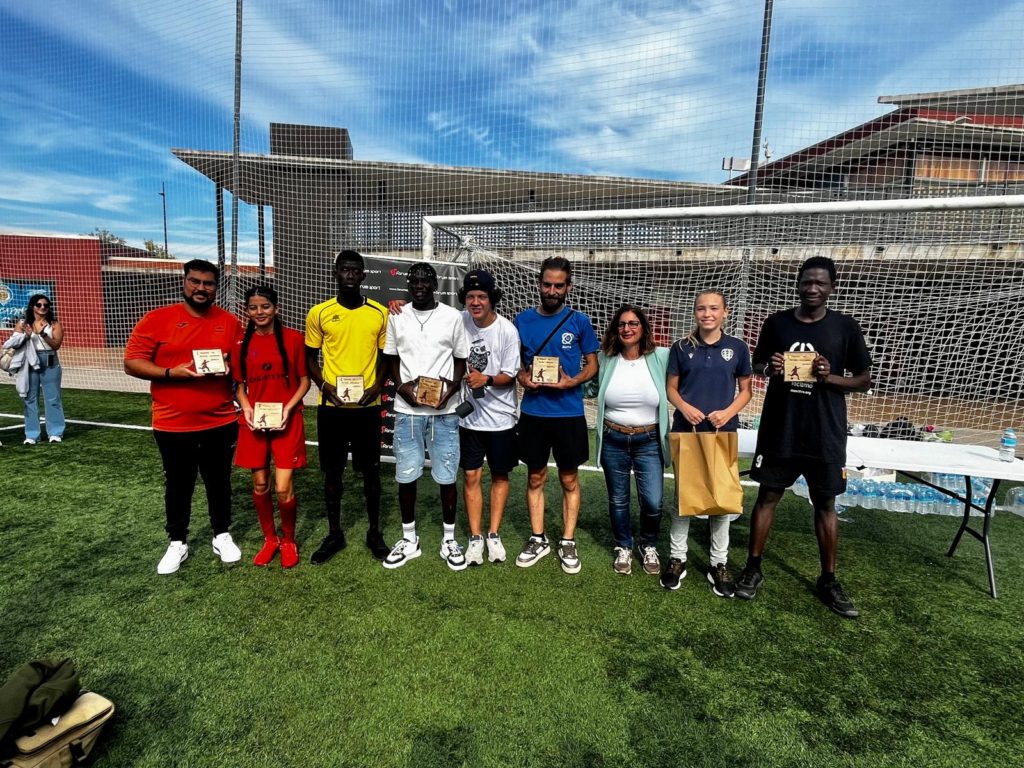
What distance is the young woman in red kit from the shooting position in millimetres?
3051

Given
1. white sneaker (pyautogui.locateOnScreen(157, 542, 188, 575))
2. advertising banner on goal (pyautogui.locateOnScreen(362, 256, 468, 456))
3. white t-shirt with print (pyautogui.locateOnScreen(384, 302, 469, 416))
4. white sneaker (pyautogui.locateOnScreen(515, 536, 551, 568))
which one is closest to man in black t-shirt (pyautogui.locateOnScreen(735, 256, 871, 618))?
white sneaker (pyautogui.locateOnScreen(515, 536, 551, 568))

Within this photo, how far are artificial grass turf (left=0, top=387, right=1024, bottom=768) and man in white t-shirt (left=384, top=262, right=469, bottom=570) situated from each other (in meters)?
0.70

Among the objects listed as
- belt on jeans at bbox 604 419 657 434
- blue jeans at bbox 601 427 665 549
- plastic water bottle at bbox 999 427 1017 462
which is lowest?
blue jeans at bbox 601 427 665 549

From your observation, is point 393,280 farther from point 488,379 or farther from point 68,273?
point 68,273

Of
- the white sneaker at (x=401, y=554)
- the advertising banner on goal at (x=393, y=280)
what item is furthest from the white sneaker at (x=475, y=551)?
the advertising banner on goal at (x=393, y=280)

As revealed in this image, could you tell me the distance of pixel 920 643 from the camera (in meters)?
2.68

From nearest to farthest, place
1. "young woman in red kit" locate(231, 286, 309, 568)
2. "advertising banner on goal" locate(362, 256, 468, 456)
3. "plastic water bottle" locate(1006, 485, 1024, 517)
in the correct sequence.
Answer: "young woman in red kit" locate(231, 286, 309, 568), "plastic water bottle" locate(1006, 485, 1024, 517), "advertising banner on goal" locate(362, 256, 468, 456)

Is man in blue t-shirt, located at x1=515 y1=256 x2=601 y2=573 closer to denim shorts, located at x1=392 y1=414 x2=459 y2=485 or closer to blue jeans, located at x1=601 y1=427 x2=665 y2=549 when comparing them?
blue jeans, located at x1=601 y1=427 x2=665 y2=549

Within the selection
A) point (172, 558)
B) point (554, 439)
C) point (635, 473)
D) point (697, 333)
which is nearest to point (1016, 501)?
point (697, 333)

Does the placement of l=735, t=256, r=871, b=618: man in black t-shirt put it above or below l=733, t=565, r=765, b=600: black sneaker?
above

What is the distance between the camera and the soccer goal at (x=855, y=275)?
498 cm

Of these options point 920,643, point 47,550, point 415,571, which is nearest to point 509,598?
point 415,571

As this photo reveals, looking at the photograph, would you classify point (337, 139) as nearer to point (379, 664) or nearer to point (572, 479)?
point (572, 479)

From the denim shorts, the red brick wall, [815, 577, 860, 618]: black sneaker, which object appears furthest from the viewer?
the red brick wall
